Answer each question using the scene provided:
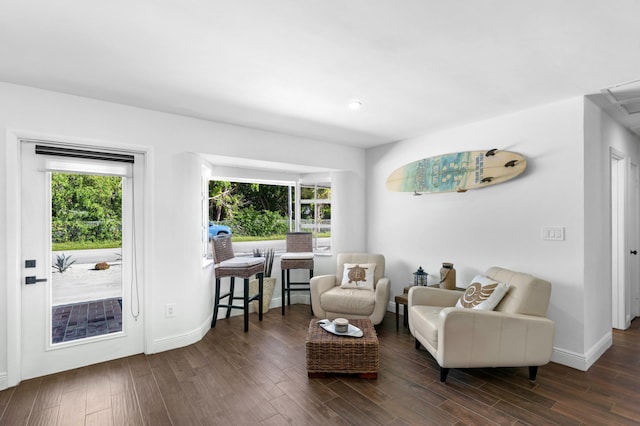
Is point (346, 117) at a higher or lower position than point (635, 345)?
higher

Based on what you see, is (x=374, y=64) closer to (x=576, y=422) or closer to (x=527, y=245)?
(x=527, y=245)

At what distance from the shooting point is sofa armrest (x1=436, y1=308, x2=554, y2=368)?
2.35 m

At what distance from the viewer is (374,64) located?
2.15 metres

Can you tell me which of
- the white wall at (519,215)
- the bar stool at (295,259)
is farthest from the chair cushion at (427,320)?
the bar stool at (295,259)

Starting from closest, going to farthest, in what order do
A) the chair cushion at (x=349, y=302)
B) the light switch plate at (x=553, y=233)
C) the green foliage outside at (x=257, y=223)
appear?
the light switch plate at (x=553, y=233) → the chair cushion at (x=349, y=302) → the green foliage outside at (x=257, y=223)

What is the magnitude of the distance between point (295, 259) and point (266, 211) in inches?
38.8

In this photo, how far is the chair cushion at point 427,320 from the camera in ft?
8.34

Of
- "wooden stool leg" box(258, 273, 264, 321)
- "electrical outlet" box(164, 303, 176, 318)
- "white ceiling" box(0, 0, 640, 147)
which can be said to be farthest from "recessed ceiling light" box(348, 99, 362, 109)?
"electrical outlet" box(164, 303, 176, 318)

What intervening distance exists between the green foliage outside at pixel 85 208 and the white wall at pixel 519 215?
3280 millimetres

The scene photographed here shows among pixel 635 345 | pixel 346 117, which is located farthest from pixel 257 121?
pixel 635 345

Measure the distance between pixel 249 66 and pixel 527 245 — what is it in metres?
2.92

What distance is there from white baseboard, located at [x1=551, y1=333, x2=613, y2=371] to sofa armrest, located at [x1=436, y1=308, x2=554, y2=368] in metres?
0.55

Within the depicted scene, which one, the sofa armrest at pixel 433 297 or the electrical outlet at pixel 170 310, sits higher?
the sofa armrest at pixel 433 297

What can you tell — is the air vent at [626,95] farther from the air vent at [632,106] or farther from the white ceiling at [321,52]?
the white ceiling at [321,52]
